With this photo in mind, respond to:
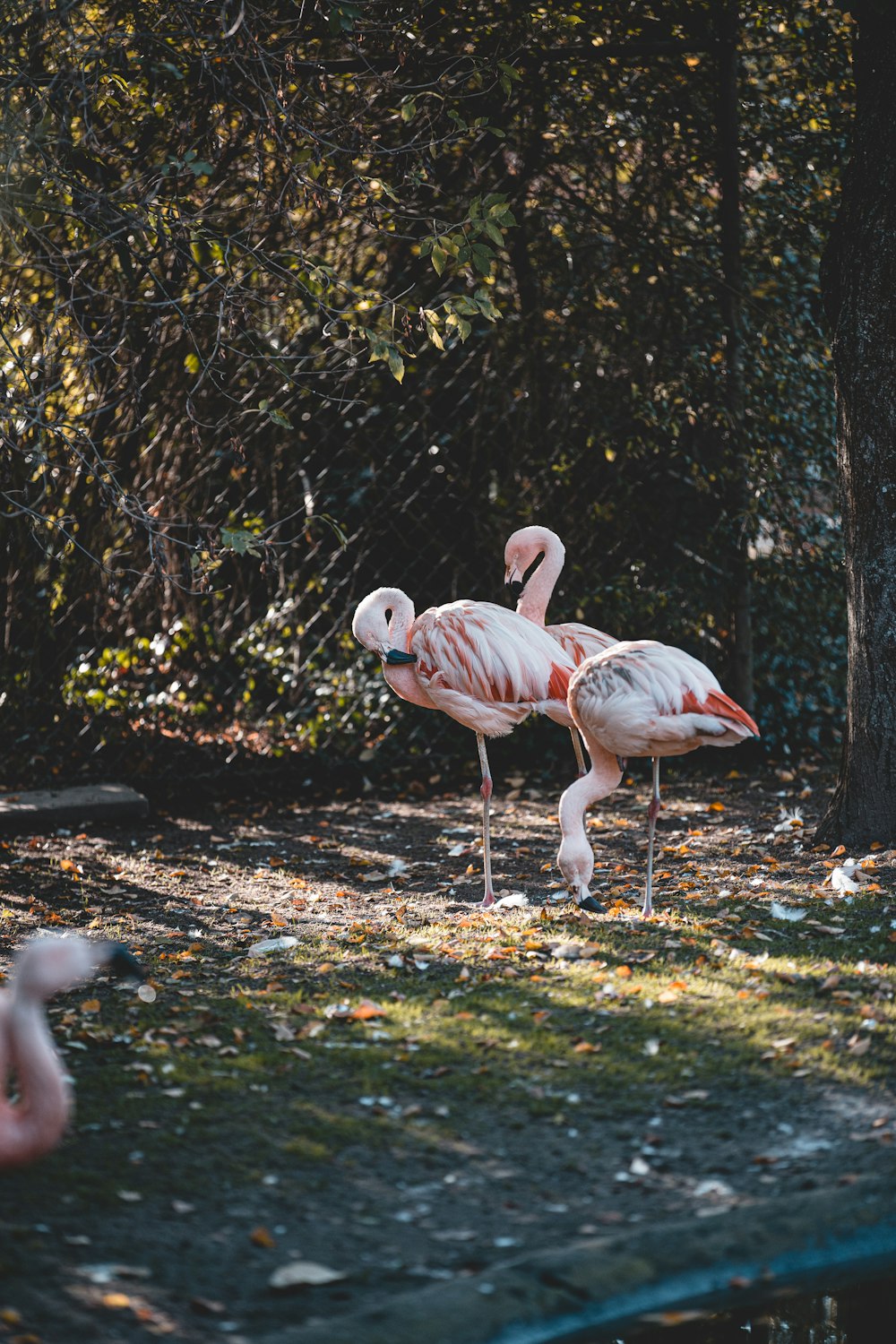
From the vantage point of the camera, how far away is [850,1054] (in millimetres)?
3477

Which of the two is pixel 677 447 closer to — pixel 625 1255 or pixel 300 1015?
pixel 300 1015

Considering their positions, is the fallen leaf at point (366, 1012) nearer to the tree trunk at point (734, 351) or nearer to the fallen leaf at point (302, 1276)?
the fallen leaf at point (302, 1276)

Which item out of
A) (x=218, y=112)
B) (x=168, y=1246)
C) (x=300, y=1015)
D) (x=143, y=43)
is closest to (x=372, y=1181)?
(x=168, y=1246)

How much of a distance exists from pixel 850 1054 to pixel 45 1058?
2050 millimetres

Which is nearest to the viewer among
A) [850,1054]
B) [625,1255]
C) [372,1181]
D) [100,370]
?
[625,1255]

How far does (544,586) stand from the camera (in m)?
5.90

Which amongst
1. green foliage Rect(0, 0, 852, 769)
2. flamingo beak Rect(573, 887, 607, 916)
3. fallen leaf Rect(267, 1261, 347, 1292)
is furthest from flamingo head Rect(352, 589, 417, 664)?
fallen leaf Rect(267, 1261, 347, 1292)

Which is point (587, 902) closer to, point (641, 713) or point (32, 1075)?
point (641, 713)

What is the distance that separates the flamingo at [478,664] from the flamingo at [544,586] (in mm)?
396

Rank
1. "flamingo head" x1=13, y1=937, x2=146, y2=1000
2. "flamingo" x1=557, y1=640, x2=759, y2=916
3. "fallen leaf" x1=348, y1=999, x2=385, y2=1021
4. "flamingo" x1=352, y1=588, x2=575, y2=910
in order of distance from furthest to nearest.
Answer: "flamingo" x1=352, y1=588, x2=575, y2=910, "flamingo" x1=557, y1=640, x2=759, y2=916, "fallen leaf" x1=348, y1=999, x2=385, y2=1021, "flamingo head" x1=13, y1=937, x2=146, y2=1000

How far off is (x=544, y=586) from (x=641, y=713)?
1.43 meters

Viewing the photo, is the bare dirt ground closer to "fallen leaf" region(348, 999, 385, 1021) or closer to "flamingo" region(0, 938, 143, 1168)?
"fallen leaf" region(348, 999, 385, 1021)

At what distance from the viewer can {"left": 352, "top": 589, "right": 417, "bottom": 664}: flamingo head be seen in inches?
212

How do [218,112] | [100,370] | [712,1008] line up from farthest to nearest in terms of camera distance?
[100,370]
[218,112]
[712,1008]
